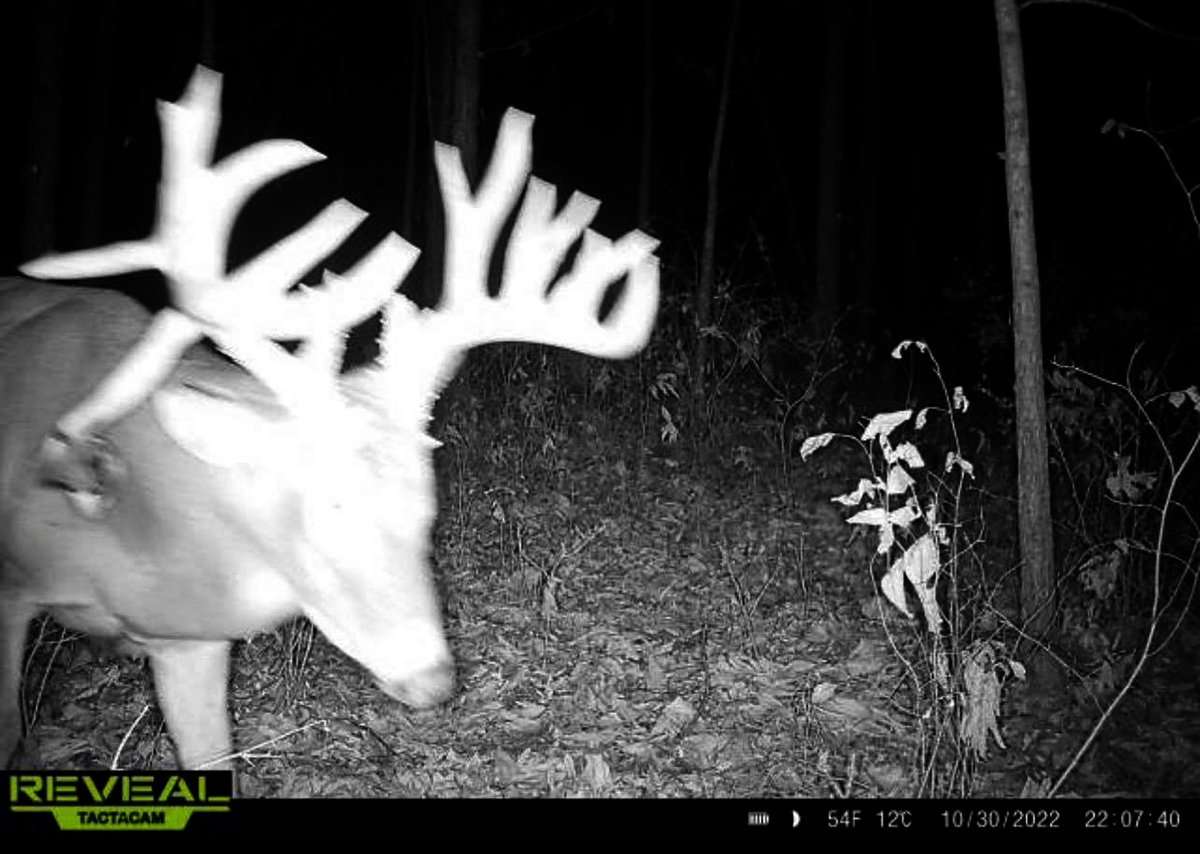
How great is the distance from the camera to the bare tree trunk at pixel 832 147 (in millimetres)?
11906

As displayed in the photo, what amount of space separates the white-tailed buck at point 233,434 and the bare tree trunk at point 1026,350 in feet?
6.30

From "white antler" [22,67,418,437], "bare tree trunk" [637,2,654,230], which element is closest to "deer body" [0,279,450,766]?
"white antler" [22,67,418,437]

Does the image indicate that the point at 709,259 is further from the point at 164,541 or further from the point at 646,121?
the point at 164,541

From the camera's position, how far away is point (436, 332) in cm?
328

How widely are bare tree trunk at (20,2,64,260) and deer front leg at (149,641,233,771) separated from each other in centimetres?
655

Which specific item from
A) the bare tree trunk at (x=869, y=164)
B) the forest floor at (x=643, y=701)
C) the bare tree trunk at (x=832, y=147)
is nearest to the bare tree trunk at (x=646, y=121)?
the bare tree trunk at (x=832, y=147)

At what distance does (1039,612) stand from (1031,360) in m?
1.13

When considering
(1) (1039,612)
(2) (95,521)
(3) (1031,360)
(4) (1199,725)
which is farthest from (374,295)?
(4) (1199,725)

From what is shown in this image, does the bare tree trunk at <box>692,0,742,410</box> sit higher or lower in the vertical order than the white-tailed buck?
higher

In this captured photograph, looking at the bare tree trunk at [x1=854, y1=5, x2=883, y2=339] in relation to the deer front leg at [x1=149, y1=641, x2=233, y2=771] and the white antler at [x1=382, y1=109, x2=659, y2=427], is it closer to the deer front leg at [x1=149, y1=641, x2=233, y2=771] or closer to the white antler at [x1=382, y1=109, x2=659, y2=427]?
the white antler at [x1=382, y1=109, x2=659, y2=427]

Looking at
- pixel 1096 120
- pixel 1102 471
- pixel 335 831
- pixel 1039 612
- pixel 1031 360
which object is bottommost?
pixel 335 831

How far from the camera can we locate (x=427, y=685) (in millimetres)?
2889

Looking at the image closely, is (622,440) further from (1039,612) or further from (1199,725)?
(1199,725)

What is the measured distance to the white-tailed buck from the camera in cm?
288
